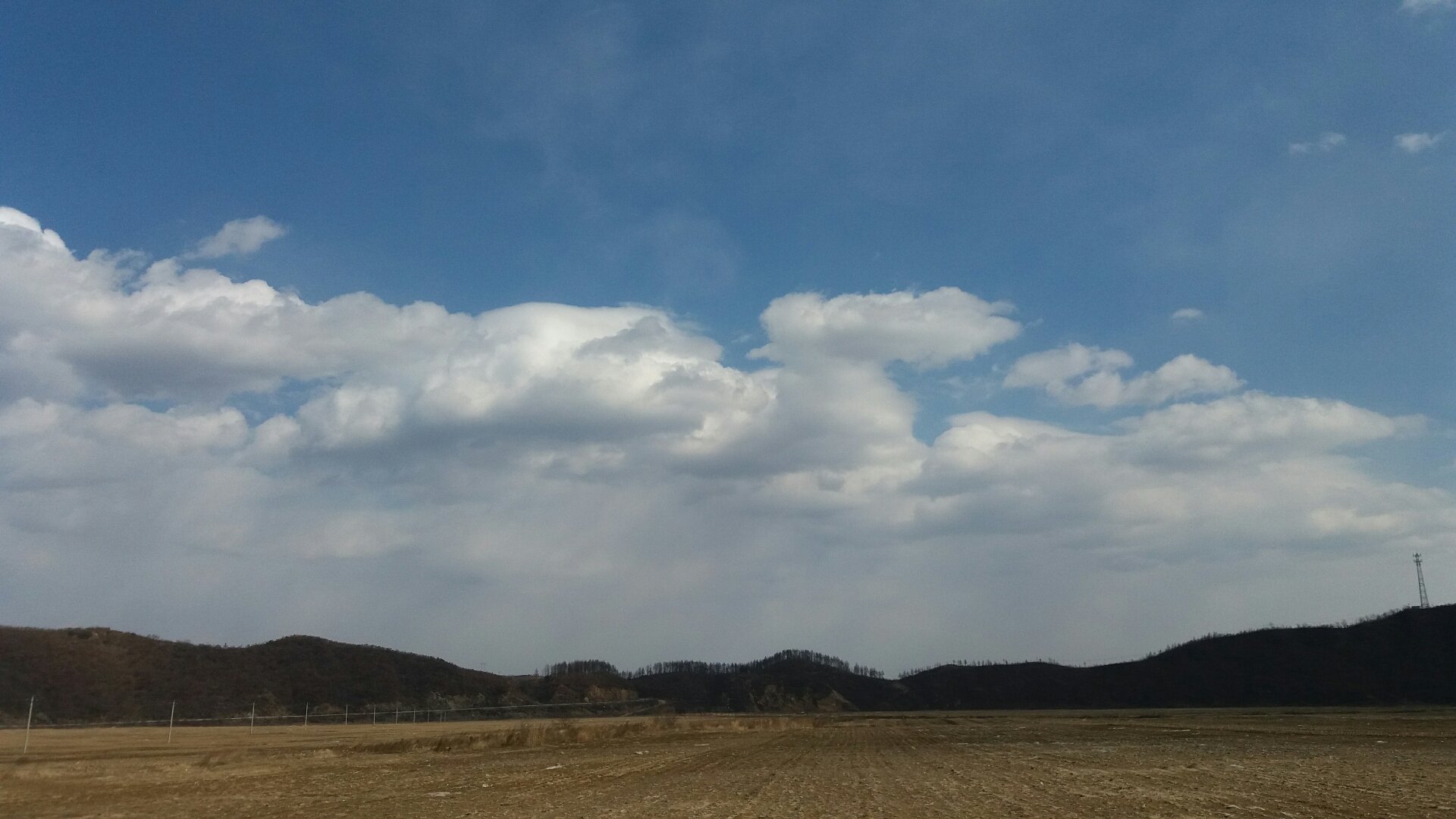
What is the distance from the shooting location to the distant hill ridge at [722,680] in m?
120

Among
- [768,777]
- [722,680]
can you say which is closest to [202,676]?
[722,680]

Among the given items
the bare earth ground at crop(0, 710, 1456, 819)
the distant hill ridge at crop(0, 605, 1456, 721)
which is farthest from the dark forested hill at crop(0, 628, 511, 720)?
the bare earth ground at crop(0, 710, 1456, 819)

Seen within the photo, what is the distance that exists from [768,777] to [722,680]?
158 meters

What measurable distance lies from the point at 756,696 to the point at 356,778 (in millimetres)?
145316

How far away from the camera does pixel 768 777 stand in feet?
90.5

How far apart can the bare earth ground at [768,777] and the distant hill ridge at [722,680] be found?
80.5m

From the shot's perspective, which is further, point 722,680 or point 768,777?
point 722,680

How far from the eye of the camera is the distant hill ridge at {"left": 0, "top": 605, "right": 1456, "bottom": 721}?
119688 mm

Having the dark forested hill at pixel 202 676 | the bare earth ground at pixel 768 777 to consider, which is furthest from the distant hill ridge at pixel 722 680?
the bare earth ground at pixel 768 777

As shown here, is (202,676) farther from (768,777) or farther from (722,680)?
(768,777)

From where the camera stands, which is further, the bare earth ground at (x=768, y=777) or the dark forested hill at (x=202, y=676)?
the dark forested hill at (x=202, y=676)

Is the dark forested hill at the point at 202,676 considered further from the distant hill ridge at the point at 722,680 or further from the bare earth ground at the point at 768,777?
the bare earth ground at the point at 768,777

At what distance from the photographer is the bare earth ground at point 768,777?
19234mm

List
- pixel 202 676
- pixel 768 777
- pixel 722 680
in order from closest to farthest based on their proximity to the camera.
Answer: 1. pixel 768 777
2. pixel 202 676
3. pixel 722 680
